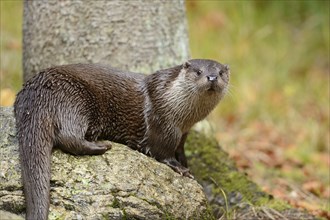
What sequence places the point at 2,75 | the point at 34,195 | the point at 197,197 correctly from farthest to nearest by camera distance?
1. the point at 2,75
2. the point at 197,197
3. the point at 34,195

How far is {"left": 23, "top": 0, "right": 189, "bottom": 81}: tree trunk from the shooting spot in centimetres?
485

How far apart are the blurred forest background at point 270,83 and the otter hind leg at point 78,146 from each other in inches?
58.1

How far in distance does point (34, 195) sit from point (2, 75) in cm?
264

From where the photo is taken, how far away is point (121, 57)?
489cm

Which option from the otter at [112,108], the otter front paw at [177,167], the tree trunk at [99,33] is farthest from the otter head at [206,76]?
the tree trunk at [99,33]

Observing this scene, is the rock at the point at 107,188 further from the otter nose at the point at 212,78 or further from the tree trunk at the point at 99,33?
the tree trunk at the point at 99,33

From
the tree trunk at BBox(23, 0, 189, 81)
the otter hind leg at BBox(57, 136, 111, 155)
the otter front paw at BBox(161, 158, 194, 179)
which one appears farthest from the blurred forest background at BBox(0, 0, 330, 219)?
the otter hind leg at BBox(57, 136, 111, 155)

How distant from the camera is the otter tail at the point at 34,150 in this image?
3266mm

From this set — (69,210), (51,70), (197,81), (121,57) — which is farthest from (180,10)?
(69,210)

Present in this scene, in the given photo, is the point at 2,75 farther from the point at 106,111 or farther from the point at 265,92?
the point at 265,92

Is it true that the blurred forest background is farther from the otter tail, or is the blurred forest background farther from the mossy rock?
the otter tail

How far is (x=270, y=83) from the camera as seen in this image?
781 cm

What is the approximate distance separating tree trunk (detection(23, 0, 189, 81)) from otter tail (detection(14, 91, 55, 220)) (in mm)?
1171

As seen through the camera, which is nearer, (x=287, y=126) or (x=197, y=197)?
(x=197, y=197)
